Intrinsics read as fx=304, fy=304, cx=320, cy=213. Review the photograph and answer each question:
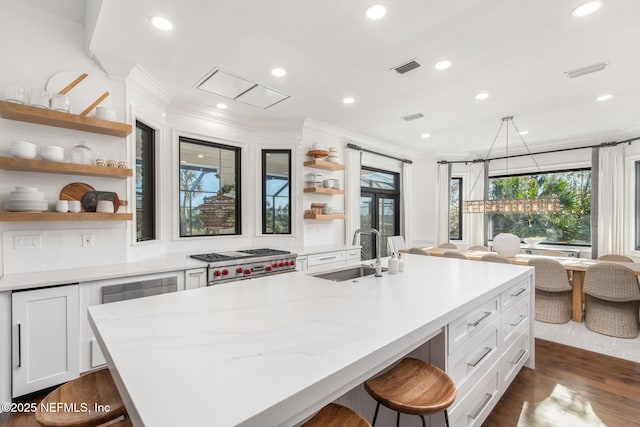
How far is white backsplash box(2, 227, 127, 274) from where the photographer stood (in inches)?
89.7

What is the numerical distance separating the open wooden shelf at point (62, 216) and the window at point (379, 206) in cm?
373

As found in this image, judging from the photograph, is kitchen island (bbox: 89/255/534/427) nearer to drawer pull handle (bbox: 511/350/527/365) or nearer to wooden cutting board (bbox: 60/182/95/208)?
drawer pull handle (bbox: 511/350/527/365)

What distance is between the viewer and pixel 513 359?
224 centimetres

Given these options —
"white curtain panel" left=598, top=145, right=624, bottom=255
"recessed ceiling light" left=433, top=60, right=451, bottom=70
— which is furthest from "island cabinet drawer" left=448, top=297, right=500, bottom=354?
"white curtain panel" left=598, top=145, right=624, bottom=255

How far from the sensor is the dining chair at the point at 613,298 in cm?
327

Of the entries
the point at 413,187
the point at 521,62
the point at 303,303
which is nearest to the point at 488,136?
the point at 413,187

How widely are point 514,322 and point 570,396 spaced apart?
677 millimetres

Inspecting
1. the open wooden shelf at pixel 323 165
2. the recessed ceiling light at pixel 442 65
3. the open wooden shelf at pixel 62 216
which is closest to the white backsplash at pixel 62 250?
the open wooden shelf at pixel 62 216

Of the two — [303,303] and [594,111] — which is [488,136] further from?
[303,303]

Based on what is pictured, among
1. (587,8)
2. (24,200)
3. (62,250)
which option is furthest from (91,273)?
(587,8)

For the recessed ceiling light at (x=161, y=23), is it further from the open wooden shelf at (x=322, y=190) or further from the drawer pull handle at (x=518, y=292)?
the drawer pull handle at (x=518, y=292)

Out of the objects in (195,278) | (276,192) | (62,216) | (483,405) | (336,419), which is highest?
(276,192)

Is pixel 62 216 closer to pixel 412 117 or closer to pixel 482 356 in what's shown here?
pixel 482 356

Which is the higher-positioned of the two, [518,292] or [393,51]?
[393,51]
